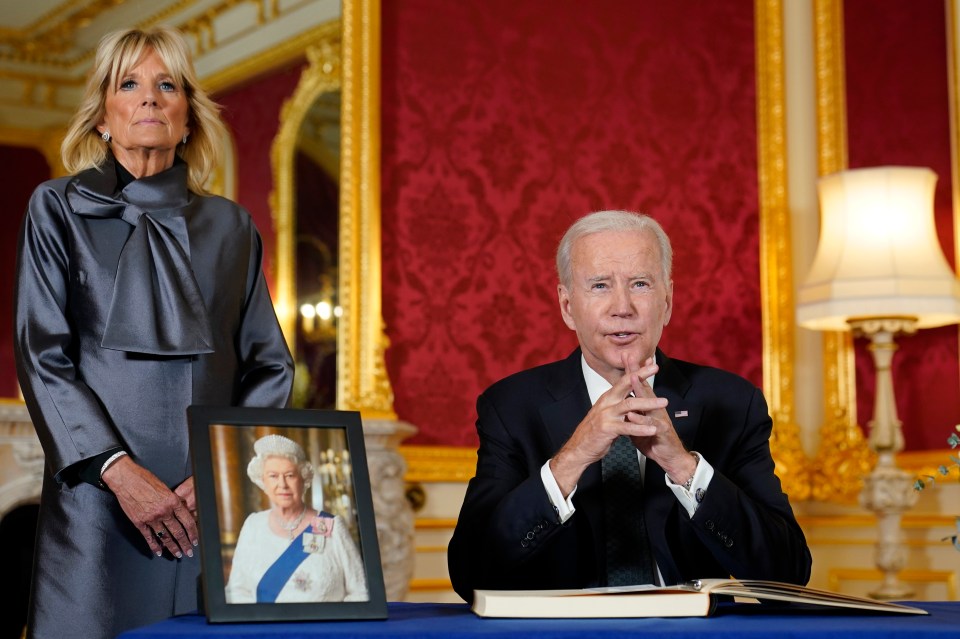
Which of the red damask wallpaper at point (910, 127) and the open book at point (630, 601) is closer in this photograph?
the open book at point (630, 601)

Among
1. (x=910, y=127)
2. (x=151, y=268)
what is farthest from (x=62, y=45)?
(x=910, y=127)

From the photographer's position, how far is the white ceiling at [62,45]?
140 inches

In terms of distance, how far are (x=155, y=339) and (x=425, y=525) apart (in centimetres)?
220

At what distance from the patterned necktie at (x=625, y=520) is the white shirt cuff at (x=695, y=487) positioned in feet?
0.56

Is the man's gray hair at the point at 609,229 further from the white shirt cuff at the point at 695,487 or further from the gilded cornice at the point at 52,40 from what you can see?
the gilded cornice at the point at 52,40

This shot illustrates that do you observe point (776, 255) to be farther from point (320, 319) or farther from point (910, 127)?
point (320, 319)

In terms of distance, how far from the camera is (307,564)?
1271 mm

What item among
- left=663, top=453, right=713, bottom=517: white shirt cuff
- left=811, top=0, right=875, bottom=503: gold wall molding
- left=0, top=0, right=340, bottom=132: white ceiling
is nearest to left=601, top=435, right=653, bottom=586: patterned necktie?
left=663, top=453, right=713, bottom=517: white shirt cuff

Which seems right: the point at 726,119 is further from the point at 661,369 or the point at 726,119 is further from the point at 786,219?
the point at 661,369

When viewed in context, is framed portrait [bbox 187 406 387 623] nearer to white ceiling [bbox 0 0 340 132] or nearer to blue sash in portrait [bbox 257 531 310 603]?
blue sash in portrait [bbox 257 531 310 603]

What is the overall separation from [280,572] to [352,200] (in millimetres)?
2799

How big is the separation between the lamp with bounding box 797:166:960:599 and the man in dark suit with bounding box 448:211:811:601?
2147mm

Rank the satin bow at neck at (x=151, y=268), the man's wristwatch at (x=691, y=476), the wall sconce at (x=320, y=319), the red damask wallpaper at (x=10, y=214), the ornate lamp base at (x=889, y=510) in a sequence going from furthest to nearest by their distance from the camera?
the ornate lamp base at (x=889, y=510) → the wall sconce at (x=320, y=319) → the red damask wallpaper at (x=10, y=214) → the satin bow at neck at (x=151, y=268) → the man's wristwatch at (x=691, y=476)

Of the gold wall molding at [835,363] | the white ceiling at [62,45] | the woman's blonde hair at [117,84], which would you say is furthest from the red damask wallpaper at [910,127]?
the woman's blonde hair at [117,84]
